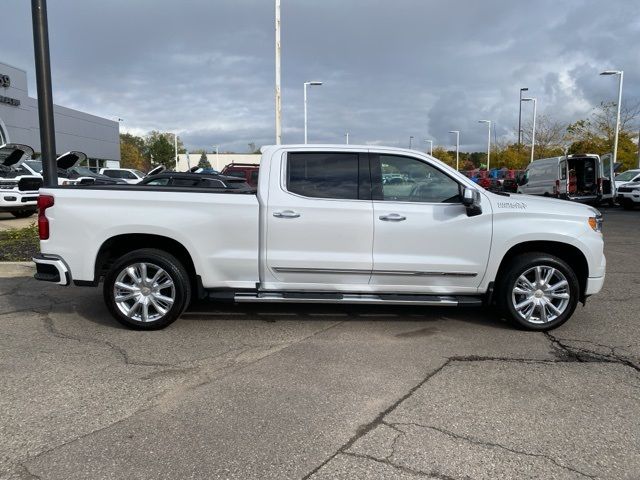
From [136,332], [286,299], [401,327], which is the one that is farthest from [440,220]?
[136,332]

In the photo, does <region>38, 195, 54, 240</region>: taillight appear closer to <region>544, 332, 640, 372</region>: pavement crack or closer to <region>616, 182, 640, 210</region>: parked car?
<region>544, 332, 640, 372</region>: pavement crack

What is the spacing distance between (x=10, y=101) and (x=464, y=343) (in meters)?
36.5

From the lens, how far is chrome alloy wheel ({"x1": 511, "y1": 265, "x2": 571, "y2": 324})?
5.20 metres

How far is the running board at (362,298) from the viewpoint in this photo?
5.13 metres

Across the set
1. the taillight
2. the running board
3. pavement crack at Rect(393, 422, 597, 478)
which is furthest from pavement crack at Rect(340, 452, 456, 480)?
the taillight

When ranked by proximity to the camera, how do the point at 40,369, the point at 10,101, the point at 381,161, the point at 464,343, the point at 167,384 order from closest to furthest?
the point at 167,384
the point at 40,369
the point at 464,343
the point at 381,161
the point at 10,101

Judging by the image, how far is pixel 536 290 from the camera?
522 centimetres

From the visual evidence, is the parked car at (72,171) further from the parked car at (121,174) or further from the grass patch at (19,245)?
the parked car at (121,174)

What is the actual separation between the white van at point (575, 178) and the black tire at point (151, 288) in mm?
19095

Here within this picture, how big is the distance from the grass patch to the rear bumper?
14.2 feet

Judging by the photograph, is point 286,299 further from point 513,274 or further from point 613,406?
point 613,406

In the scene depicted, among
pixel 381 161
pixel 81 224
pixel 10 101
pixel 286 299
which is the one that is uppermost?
pixel 10 101

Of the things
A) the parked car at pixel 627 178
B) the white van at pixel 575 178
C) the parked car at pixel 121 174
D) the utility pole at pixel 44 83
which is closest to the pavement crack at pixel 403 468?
the utility pole at pixel 44 83

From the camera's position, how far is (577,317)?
5863 mm
